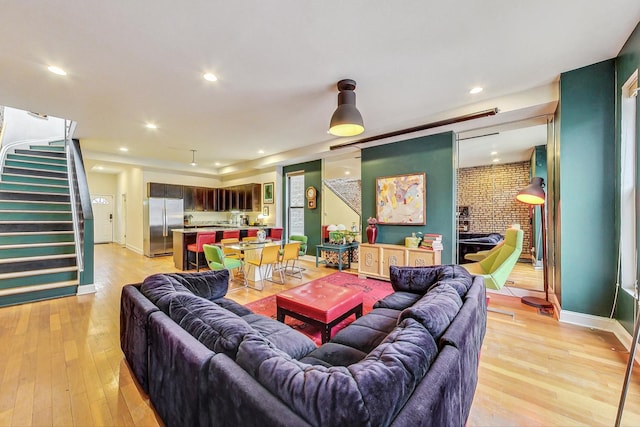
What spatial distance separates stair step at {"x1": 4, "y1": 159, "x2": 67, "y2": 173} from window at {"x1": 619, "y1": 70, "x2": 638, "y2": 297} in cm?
927

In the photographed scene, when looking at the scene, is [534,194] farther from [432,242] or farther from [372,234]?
[372,234]

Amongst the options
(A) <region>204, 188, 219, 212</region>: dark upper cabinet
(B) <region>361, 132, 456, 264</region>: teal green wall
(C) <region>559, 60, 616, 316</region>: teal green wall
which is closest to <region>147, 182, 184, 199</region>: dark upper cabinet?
(A) <region>204, 188, 219, 212</region>: dark upper cabinet

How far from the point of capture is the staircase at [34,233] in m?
3.68

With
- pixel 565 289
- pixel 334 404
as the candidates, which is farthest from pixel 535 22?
pixel 334 404

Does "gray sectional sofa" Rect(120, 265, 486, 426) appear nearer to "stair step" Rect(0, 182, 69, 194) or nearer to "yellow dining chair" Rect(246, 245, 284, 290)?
"yellow dining chair" Rect(246, 245, 284, 290)

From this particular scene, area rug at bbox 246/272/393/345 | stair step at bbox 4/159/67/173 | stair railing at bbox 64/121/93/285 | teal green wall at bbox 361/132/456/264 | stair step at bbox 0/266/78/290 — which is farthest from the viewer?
stair step at bbox 4/159/67/173

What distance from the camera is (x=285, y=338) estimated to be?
5.99 feet

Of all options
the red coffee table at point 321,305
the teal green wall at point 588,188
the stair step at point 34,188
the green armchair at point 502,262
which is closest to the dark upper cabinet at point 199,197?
the stair step at point 34,188

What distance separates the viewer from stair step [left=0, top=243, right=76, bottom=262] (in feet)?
12.5

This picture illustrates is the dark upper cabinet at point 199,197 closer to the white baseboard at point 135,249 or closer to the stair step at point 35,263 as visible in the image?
the white baseboard at point 135,249

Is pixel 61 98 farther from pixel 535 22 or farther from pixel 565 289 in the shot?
pixel 565 289

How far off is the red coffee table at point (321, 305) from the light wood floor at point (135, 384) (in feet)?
3.88

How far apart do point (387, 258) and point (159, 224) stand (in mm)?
6539

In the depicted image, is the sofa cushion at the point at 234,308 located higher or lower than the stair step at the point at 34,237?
lower
